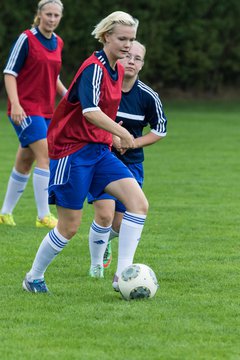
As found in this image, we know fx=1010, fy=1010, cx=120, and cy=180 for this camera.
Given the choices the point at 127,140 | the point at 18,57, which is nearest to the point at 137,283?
the point at 127,140

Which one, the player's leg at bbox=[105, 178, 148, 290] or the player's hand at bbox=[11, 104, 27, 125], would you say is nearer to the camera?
the player's leg at bbox=[105, 178, 148, 290]

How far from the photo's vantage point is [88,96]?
6289mm

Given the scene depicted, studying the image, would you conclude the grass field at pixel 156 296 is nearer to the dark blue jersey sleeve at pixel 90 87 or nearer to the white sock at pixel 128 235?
the white sock at pixel 128 235

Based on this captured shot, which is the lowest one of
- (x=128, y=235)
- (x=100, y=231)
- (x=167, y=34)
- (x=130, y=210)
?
(x=167, y=34)

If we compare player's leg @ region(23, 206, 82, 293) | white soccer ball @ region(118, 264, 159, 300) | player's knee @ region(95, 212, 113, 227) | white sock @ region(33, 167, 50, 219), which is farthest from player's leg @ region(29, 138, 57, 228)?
white soccer ball @ region(118, 264, 159, 300)

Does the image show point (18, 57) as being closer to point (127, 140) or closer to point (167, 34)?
point (127, 140)

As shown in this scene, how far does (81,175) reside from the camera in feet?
21.4

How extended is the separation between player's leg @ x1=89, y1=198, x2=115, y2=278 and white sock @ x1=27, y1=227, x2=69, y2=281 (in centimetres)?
63

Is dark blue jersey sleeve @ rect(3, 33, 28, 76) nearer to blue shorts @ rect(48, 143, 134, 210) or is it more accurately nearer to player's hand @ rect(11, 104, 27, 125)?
player's hand @ rect(11, 104, 27, 125)

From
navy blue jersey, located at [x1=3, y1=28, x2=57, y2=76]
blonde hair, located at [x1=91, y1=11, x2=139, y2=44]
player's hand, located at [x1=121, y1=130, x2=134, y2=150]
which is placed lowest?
navy blue jersey, located at [x1=3, y1=28, x2=57, y2=76]

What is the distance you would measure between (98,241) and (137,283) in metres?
0.98

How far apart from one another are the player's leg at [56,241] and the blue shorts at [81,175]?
66 millimetres

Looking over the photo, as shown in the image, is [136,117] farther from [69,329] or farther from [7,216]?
[7,216]

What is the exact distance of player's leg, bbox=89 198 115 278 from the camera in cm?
717
